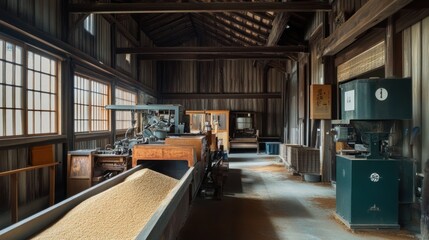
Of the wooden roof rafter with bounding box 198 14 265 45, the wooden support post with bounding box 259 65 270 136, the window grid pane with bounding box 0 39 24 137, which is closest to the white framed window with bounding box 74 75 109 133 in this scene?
the window grid pane with bounding box 0 39 24 137

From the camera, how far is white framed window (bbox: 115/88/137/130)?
33.4 feet

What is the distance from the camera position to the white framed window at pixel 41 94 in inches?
209

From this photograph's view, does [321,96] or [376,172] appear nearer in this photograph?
[376,172]

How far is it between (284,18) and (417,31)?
14.5 feet

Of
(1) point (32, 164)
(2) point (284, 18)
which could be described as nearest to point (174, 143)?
(1) point (32, 164)

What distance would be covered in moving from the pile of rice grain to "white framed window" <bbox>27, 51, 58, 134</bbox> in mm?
3208

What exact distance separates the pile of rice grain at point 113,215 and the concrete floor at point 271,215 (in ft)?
3.81

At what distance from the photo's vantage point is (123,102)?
10789 mm

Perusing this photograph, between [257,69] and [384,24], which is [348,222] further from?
[257,69]

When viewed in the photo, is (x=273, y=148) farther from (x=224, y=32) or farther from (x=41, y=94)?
(x=41, y=94)

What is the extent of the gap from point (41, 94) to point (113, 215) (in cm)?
417

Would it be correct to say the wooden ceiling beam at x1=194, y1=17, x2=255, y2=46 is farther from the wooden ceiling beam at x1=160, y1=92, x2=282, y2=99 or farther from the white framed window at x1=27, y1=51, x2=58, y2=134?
the white framed window at x1=27, y1=51, x2=58, y2=134

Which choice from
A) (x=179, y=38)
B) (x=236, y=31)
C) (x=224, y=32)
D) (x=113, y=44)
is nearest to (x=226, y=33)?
(x=224, y=32)

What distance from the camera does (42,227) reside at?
218cm
